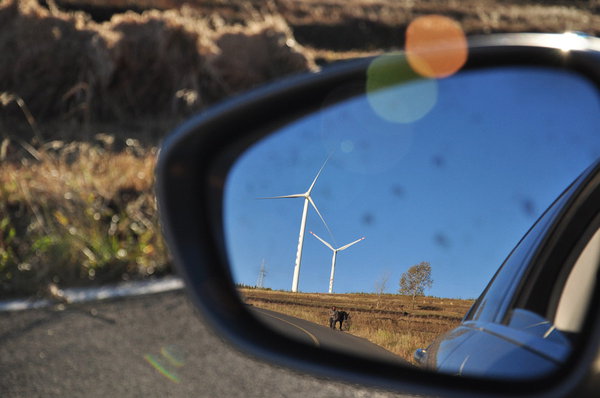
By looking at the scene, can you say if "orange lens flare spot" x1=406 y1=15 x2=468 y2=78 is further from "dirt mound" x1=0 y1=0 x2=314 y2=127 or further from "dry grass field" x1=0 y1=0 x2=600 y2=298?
"dirt mound" x1=0 y1=0 x2=314 y2=127

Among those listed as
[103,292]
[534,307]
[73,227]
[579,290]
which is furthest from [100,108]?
[579,290]

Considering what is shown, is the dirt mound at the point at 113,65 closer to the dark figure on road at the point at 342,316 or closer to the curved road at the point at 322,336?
the curved road at the point at 322,336

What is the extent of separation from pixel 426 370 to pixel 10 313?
12.2ft

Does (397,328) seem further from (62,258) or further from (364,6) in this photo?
(364,6)

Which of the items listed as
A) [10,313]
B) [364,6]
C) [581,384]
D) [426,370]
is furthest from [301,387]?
[364,6]

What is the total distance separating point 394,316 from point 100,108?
940 cm

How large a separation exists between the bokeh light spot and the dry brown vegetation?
0.26 metres

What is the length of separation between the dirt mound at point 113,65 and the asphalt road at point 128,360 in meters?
5.60

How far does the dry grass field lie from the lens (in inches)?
193

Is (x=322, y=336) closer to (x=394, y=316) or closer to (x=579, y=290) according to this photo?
(x=394, y=316)

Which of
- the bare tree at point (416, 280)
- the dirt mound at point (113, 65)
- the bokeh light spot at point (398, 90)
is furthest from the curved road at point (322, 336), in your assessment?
the dirt mound at point (113, 65)

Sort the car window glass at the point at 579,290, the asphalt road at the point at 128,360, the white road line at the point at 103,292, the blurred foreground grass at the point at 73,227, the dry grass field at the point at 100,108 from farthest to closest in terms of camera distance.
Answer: the dry grass field at the point at 100,108 < the blurred foreground grass at the point at 73,227 < the white road line at the point at 103,292 < the asphalt road at the point at 128,360 < the car window glass at the point at 579,290

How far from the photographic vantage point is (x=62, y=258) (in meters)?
4.74

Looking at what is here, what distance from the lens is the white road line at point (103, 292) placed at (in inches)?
168
